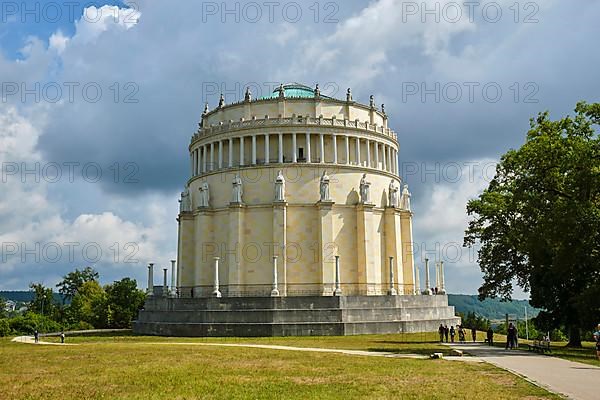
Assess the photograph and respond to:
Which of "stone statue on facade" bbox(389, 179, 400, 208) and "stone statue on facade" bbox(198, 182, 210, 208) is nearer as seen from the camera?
"stone statue on facade" bbox(198, 182, 210, 208)

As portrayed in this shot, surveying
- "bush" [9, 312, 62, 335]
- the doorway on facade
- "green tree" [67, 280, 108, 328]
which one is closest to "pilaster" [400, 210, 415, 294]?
the doorway on facade

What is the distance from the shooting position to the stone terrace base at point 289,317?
141 ft

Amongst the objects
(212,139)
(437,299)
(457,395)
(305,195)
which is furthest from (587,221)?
(212,139)

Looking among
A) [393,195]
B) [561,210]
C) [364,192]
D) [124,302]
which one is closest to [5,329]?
[124,302]

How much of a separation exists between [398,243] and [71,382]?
43035mm

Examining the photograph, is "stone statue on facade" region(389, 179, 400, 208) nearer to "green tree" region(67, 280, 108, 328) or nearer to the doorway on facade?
the doorway on facade

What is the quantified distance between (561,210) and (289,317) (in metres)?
21.4

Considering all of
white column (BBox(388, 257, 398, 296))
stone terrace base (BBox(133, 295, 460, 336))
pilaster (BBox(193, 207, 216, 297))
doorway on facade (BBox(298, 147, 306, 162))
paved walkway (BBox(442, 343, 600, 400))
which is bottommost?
paved walkway (BBox(442, 343, 600, 400))

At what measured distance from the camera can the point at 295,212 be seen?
54.3m

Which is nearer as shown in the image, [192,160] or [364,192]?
[364,192]

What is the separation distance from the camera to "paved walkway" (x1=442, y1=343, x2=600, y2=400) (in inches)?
652

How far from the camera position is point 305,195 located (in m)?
54.7

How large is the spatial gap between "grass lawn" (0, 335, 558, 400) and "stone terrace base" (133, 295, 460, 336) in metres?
14.1

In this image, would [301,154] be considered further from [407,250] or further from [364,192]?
[407,250]
